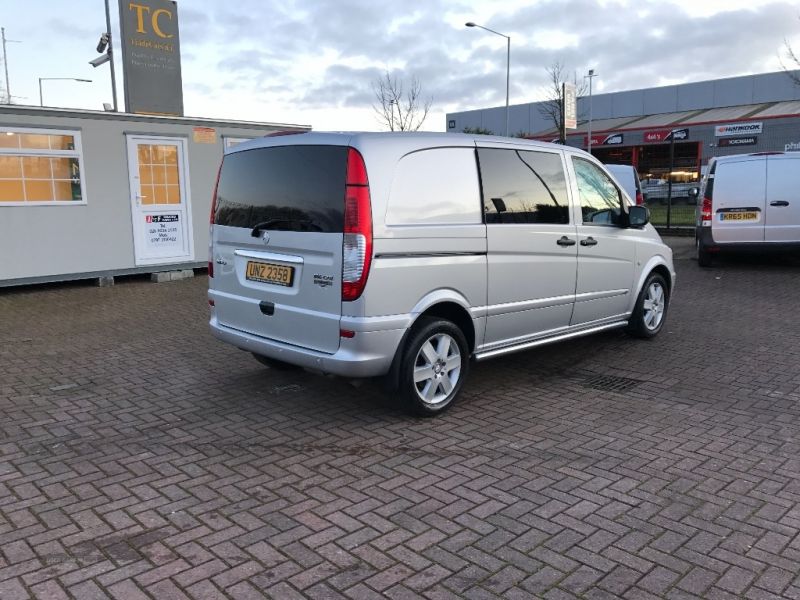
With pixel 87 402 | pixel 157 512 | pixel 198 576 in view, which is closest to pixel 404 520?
pixel 198 576

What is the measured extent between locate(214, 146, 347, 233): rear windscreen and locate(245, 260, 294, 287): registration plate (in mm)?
268

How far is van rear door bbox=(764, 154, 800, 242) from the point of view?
11398 mm

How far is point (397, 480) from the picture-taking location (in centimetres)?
376

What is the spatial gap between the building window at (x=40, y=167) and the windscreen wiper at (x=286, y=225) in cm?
697

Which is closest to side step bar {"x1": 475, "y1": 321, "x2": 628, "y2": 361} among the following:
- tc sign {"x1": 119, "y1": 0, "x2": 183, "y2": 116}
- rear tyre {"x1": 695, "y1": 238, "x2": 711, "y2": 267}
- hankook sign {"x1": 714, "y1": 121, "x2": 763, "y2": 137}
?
rear tyre {"x1": 695, "y1": 238, "x2": 711, "y2": 267}

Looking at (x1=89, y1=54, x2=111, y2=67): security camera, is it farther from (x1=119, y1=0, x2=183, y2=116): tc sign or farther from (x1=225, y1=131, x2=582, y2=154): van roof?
(x1=225, y1=131, x2=582, y2=154): van roof

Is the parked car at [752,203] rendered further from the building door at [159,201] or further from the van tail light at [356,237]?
the van tail light at [356,237]

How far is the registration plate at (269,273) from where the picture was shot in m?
4.55

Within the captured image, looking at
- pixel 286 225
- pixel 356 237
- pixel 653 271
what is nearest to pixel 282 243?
pixel 286 225

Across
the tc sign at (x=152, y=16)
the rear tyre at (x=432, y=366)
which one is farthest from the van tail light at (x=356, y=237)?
the tc sign at (x=152, y=16)

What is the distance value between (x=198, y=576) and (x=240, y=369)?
3295 mm

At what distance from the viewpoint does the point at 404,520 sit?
3.31m

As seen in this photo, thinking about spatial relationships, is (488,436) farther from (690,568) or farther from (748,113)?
(748,113)

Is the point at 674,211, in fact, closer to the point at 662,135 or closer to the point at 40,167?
the point at 662,135
